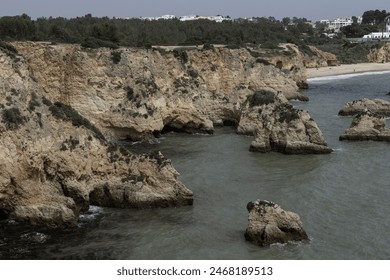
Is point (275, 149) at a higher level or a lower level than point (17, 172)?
lower

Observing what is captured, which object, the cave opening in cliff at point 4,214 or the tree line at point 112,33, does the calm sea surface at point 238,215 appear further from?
the tree line at point 112,33

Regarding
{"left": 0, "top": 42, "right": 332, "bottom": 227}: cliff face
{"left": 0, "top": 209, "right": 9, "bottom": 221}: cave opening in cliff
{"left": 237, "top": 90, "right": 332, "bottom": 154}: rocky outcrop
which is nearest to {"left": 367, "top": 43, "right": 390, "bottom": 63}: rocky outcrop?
{"left": 0, "top": 42, "right": 332, "bottom": 227}: cliff face

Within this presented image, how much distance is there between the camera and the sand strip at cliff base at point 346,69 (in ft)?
338

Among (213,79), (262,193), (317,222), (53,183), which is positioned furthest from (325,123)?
(53,183)

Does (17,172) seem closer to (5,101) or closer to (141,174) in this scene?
(5,101)

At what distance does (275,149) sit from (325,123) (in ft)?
42.9

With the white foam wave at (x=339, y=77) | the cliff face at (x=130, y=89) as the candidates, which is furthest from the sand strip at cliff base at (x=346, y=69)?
the cliff face at (x=130, y=89)

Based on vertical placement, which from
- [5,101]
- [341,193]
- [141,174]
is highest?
[5,101]

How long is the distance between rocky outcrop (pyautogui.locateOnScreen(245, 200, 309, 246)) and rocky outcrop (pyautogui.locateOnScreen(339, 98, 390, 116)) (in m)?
34.6

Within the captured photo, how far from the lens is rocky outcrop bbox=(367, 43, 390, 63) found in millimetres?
126500

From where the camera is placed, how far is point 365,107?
188 feet

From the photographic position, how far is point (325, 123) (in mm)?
52281

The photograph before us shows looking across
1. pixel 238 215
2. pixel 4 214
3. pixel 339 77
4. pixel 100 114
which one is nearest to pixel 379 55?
pixel 339 77

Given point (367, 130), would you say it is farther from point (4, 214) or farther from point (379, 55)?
point (379, 55)
